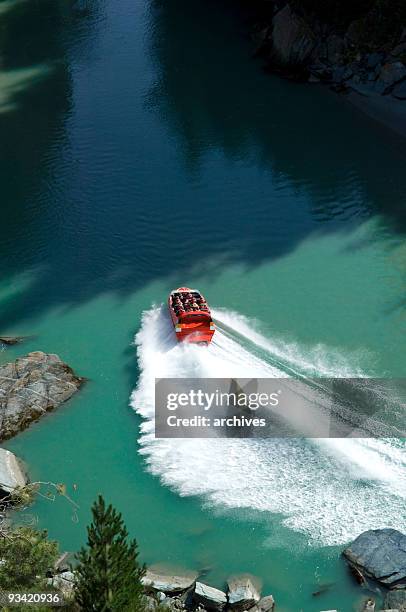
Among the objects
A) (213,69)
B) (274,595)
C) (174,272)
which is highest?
(213,69)

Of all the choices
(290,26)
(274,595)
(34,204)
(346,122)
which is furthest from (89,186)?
(274,595)

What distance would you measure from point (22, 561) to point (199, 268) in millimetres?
23556

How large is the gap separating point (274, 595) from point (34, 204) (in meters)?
31.3

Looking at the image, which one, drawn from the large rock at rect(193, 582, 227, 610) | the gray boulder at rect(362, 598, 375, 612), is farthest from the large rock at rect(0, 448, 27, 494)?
the gray boulder at rect(362, 598, 375, 612)

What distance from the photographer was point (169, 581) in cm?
2920

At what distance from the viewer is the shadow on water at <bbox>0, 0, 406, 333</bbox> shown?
47.1 meters

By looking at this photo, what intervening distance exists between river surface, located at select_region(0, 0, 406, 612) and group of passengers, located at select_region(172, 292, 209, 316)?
1423mm

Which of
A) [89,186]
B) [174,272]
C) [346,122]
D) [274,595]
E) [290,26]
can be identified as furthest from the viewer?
[290,26]

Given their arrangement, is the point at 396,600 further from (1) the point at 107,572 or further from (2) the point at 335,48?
(2) the point at 335,48

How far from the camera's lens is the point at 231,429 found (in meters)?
35.0

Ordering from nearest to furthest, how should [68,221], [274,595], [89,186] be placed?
1. [274,595]
2. [68,221]
3. [89,186]

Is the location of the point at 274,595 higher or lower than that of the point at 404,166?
lower

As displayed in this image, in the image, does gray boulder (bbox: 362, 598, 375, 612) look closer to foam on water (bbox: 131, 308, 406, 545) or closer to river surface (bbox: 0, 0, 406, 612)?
river surface (bbox: 0, 0, 406, 612)

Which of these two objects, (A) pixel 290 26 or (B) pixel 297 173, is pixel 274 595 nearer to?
(B) pixel 297 173
